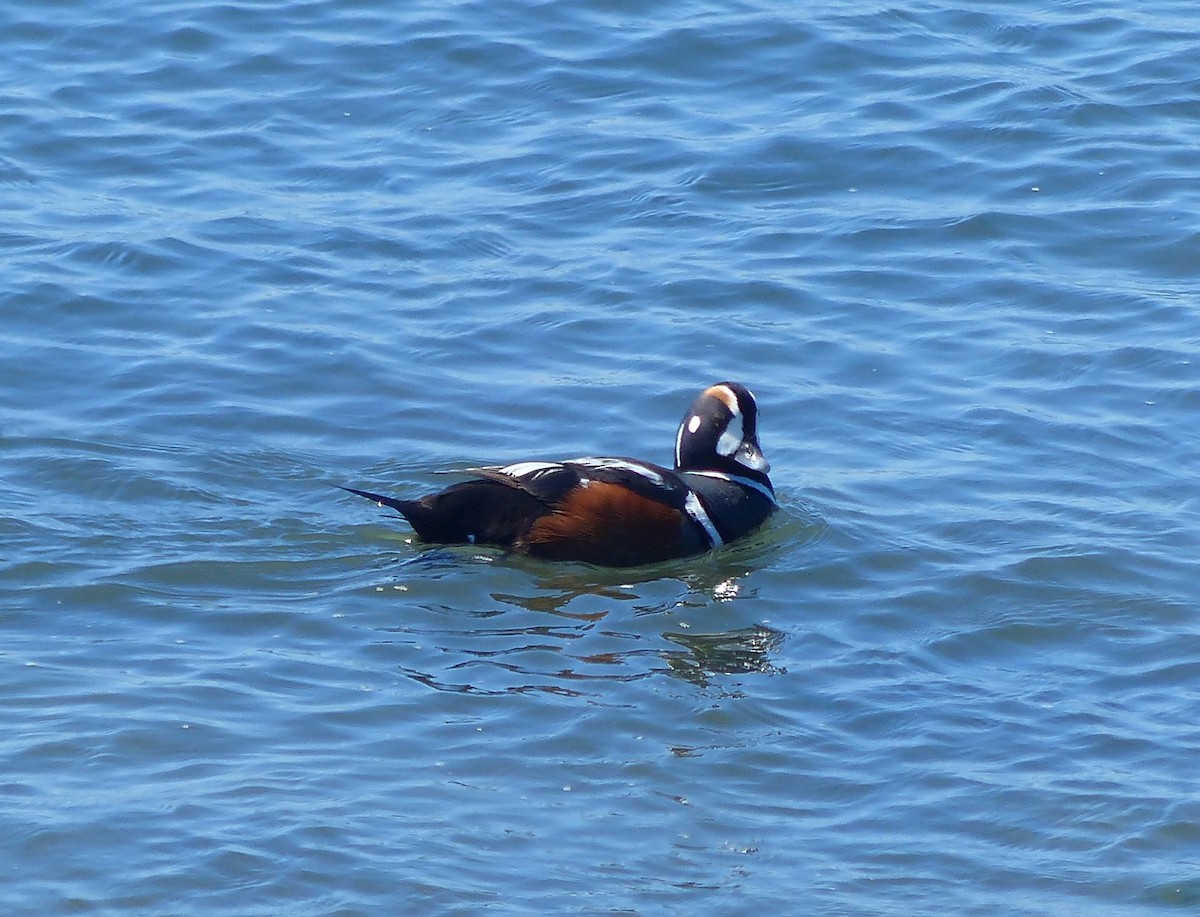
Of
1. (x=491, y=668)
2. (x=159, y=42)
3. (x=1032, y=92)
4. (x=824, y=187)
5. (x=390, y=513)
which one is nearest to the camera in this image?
(x=491, y=668)

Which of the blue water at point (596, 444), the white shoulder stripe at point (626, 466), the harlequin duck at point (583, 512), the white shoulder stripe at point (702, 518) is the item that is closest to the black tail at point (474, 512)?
the harlequin duck at point (583, 512)

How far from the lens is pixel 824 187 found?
12.9 meters

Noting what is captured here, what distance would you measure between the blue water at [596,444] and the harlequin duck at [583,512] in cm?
18

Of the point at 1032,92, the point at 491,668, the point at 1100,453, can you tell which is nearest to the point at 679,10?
the point at 1032,92

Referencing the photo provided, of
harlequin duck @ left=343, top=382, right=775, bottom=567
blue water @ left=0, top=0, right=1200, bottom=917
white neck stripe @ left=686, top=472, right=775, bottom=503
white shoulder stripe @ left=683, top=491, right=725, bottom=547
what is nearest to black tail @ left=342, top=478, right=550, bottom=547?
harlequin duck @ left=343, top=382, right=775, bottom=567

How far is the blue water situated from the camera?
19.5 ft

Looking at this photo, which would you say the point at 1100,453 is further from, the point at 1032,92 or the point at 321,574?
the point at 1032,92

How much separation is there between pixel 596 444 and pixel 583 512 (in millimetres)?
1253

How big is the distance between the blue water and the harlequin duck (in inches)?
7.1

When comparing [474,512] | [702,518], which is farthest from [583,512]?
[702,518]

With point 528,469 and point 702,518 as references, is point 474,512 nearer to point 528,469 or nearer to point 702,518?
point 528,469

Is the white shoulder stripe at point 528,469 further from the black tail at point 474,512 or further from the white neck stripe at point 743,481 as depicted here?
the white neck stripe at point 743,481

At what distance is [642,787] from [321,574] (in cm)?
236

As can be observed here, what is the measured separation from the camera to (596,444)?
962 centimetres
